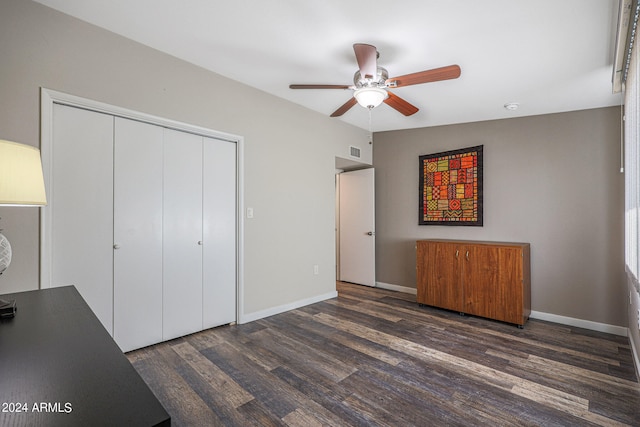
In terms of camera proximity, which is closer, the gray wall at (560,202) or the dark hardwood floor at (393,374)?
the dark hardwood floor at (393,374)

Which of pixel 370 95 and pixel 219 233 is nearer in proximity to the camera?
pixel 370 95

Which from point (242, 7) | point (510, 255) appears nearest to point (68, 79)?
point (242, 7)

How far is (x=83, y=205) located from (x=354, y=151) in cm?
345

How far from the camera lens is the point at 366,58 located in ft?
6.76

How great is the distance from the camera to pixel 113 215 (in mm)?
2406

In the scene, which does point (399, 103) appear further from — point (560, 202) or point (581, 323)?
point (581, 323)

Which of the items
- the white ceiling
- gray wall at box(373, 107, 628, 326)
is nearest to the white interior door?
gray wall at box(373, 107, 628, 326)

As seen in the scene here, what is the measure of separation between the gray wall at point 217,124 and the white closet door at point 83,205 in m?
0.14

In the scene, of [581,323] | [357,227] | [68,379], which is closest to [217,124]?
[68,379]

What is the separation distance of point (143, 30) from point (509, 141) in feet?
13.2

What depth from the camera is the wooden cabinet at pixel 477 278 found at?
3188 millimetres

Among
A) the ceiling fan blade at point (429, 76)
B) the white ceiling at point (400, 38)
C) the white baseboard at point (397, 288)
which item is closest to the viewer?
the white ceiling at point (400, 38)

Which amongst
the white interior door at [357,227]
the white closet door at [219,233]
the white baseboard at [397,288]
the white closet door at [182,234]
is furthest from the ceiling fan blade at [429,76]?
the white baseboard at [397,288]

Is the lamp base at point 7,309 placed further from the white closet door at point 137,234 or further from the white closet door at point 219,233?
the white closet door at point 219,233
